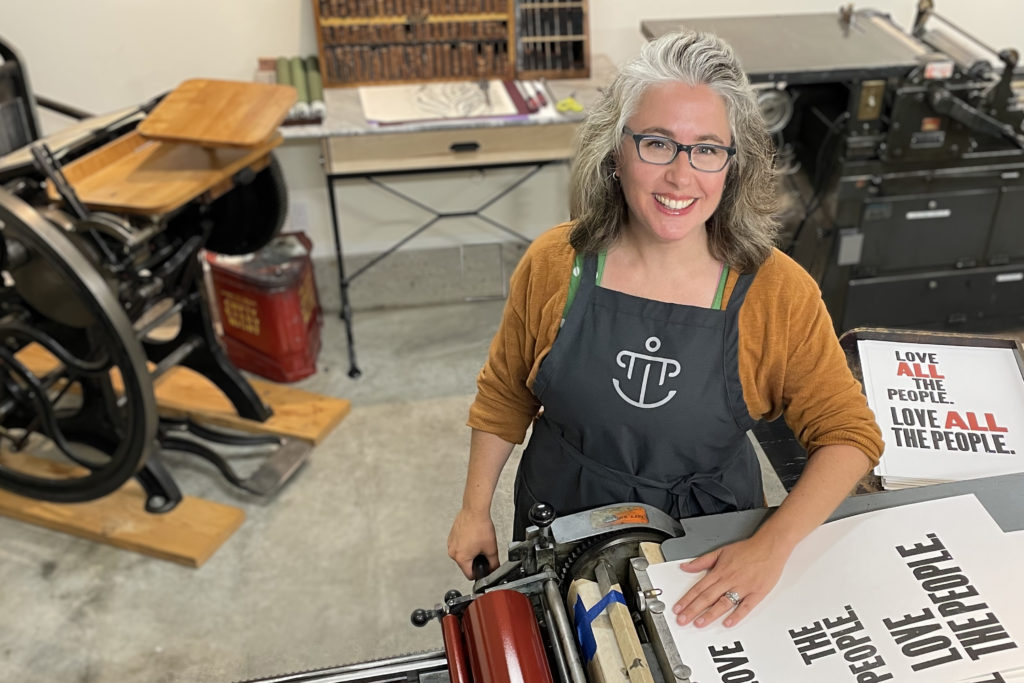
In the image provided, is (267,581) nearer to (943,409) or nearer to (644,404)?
(644,404)

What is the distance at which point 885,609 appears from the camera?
998mm

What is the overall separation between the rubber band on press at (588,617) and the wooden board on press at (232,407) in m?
2.15

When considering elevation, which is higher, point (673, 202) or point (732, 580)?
point (673, 202)

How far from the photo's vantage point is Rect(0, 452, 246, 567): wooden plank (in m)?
Answer: 2.61

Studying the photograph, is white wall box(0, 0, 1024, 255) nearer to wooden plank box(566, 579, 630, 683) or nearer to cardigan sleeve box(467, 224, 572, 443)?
cardigan sleeve box(467, 224, 572, 443)

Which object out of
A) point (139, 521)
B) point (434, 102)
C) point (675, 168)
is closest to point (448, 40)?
point (434, 102)

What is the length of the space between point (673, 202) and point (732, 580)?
439 millimetres

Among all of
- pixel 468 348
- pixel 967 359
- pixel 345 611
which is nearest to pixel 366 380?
pixel 468 348

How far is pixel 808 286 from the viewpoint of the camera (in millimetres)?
1154

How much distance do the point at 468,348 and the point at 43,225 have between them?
1664 millimetres

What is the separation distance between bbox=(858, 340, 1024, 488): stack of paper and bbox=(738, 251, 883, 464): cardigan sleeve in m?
0.17

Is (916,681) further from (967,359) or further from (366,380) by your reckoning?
(366,380)

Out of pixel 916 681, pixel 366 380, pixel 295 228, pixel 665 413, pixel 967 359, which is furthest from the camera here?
pixel 295 228

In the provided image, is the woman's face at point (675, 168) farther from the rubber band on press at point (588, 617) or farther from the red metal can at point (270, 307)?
the red metal can at point (270, 307)
